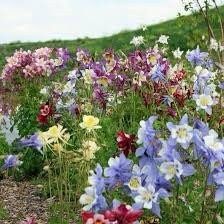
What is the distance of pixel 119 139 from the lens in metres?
3.96

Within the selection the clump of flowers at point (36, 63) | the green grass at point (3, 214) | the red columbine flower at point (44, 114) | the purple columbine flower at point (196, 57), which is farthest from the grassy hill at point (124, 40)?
the green grass at point (3, 214)

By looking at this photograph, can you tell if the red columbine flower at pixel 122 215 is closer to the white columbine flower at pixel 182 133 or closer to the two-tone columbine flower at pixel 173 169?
the two-tone columbine flower at pixel 173 169

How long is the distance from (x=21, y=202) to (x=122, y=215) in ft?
9.51

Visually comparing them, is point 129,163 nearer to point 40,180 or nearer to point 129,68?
point 40,180

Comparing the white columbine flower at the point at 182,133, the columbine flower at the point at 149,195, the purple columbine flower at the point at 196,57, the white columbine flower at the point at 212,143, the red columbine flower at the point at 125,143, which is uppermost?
the purple columbine flower at the point at 196,57

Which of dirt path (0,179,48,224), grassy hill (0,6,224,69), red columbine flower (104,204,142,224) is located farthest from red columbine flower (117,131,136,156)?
grassy hill (0,6,224,69)

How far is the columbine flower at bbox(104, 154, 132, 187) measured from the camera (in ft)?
11.8

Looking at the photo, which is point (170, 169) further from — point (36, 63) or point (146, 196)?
point (36, 63)

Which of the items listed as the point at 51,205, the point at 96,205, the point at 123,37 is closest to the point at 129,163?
the point at 96,205

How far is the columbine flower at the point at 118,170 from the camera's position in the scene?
359cm

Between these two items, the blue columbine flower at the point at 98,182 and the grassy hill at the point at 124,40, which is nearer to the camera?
the blue columbine flower at the point at 98,182

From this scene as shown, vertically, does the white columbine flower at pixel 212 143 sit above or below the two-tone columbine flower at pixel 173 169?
above

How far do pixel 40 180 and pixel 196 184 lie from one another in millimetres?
1998

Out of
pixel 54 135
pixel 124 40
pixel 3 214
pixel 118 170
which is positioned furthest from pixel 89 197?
pixel 124 40
